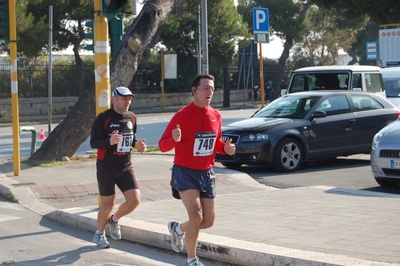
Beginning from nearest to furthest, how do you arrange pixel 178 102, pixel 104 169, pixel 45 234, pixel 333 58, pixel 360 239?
1. pixel 360 239
2. pixel 104 169
3. pixel 45 234
4. pixel 178 102
5. pixel 333 58

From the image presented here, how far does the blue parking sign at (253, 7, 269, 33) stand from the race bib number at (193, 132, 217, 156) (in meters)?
12.0

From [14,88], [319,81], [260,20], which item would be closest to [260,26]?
[260,20]

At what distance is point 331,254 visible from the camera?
670 cm

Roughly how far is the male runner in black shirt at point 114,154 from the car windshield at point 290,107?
691 centimetres

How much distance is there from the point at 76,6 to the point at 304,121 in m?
25.5

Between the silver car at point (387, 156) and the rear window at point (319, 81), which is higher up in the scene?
the rear window at point (319, 81)

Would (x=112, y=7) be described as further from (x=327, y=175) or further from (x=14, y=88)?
(x=327, y=175)

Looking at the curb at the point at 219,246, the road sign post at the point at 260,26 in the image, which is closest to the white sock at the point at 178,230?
the curb at the point at 219,246

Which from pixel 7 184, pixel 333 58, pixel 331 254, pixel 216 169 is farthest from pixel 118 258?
pixel 333 58

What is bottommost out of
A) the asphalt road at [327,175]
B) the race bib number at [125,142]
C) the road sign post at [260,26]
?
the asphalt road at [327,175]

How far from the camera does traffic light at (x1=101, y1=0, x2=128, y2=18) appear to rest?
30.9 ft

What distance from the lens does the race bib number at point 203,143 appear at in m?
6.62

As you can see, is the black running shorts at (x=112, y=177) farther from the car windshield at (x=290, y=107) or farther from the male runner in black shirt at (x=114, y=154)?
the car windshield at (x=290, y=107)

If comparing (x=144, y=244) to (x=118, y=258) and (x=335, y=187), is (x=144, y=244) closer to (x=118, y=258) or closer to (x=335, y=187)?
(x=118, y=258)
